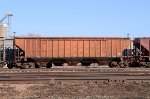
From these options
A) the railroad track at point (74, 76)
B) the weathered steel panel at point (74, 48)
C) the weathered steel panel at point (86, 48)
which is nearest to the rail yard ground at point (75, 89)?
the railroad track at point (74, 76)

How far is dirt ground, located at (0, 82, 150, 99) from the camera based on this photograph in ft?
47.8

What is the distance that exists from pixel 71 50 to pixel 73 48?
0.98 feet

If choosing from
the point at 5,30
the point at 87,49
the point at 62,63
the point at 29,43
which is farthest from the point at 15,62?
the point at 5,30

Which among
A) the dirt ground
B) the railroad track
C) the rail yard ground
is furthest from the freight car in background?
the dirt ground

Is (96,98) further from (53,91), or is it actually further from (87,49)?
(87,49)

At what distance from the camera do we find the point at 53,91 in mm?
15578

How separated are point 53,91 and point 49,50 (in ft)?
71.2

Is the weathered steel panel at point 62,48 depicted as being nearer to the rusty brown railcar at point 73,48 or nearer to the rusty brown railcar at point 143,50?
the rusty brown railcar at point 73,48

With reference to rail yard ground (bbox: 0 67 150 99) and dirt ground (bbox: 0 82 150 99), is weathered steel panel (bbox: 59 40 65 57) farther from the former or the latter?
dirt ground (bbox: 0 82 150 99)

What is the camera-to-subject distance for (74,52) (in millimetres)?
37312

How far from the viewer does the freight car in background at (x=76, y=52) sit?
36594mm

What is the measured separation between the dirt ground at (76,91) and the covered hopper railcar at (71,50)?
19.7m

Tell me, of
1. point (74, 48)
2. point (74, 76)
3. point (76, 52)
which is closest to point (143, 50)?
point (76, 52)

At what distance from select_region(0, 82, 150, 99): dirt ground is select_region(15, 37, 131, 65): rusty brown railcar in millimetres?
19731
